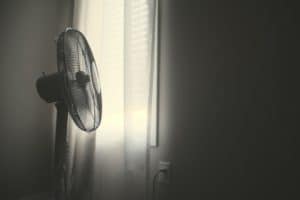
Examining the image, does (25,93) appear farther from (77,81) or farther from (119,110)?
(77,81)

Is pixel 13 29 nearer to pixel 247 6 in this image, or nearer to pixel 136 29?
pixel 136 29

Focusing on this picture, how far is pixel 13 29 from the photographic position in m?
1.51

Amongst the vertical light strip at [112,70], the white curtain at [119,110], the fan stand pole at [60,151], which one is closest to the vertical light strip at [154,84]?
the white curtain at [119,110]

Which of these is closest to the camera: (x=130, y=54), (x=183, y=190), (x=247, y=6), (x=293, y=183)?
(x=293, y=183)

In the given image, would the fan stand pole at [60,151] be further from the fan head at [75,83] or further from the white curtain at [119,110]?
the white curtain at [119,110]

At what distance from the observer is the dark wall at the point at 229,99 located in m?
0.92

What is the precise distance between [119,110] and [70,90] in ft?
1.41

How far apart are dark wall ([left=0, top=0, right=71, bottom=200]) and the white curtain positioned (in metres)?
0.30

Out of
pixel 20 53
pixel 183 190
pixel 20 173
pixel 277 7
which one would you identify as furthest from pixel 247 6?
pixel 20 173

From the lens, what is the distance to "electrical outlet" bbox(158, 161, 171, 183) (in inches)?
45.9

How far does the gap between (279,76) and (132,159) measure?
0.73 metres

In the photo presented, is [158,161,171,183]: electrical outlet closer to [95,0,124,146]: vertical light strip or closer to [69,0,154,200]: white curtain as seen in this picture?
[69,0,154,200]: white curtain

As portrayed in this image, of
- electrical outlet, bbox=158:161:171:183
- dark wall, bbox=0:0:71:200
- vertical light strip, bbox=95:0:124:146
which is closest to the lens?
electrical outlet, bbox=158:161:171:183

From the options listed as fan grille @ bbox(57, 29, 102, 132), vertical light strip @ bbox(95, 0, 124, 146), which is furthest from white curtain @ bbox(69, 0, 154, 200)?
fan grille @ bbox(57, 29, 102, 132)
